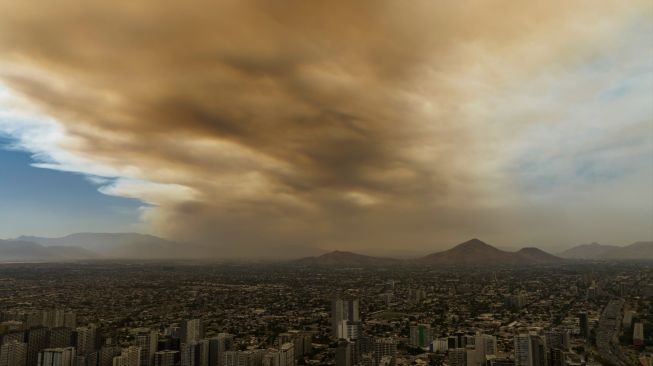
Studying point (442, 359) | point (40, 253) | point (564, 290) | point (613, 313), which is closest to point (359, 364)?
point (442, 359)

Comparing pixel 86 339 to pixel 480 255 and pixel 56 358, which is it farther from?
pixel 480 255

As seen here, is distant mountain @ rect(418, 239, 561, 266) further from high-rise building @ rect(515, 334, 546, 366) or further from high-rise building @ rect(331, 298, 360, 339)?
high-rise building @ rect(515, 334, 546, 366)

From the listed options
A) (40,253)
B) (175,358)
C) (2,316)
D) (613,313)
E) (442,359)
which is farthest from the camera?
(40,253)

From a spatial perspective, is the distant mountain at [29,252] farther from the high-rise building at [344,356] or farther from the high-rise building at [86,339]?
the high-rise building at [344,356]

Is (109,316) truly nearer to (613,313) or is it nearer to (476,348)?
(476,348)

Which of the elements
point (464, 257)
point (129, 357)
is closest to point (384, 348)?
point (129, 357)

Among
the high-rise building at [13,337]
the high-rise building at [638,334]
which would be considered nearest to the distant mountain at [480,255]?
the high-rise building at [638,334]

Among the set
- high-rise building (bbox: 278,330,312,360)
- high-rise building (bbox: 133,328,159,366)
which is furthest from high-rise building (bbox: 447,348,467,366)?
high-rise building (bbox: 133,328,159,366)
